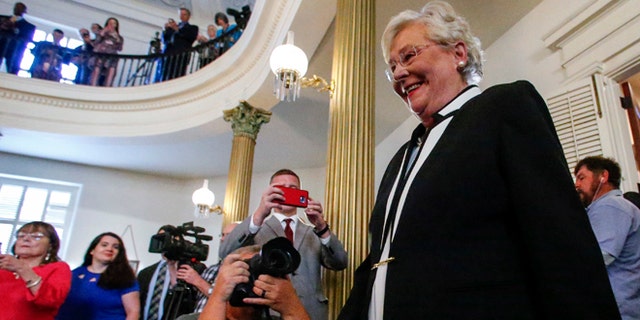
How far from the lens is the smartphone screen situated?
1940mm

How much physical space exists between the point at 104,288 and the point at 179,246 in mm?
1061

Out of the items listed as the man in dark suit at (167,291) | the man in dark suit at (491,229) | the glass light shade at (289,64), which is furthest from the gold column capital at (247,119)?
the man in dark suit at (491,229)

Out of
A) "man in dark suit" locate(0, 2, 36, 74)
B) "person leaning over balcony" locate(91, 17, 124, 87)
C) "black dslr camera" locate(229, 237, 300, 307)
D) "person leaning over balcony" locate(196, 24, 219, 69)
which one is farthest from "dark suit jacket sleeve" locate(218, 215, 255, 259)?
"man in dark suit" locate(0, 2, 36, 74)

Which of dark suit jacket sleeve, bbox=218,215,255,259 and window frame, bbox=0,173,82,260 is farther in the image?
window frame, bbox=0,173,82,260

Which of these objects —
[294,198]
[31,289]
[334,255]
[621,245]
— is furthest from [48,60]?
[621,245]

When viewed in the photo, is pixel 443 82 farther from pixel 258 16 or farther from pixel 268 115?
pixel 268 115

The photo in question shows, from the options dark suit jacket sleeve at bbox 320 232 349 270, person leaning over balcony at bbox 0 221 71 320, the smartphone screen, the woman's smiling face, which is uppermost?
the woman's smiling face

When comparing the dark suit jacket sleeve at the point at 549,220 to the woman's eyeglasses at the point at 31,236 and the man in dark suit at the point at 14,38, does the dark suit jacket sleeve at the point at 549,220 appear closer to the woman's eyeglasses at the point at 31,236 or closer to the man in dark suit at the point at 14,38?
the woman's eyeglasses at the point at 31,236

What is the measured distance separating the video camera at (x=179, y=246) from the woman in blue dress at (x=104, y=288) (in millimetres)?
758

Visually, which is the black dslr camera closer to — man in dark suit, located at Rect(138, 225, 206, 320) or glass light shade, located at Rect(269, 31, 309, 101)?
man in dark suit, located at Rect(138, 225, 206, 320)

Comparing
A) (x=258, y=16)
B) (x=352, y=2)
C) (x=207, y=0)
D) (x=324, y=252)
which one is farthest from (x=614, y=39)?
(x=207, y=0)

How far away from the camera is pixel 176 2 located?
1180 centimetres

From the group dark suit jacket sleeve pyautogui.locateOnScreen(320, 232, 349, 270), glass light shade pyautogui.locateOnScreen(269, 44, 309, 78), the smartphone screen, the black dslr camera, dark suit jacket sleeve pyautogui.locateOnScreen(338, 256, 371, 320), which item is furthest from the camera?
glass light shade pyautogui.locateOnScreen(269, 44, 309, 78)

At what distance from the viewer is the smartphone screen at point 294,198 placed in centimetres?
194
